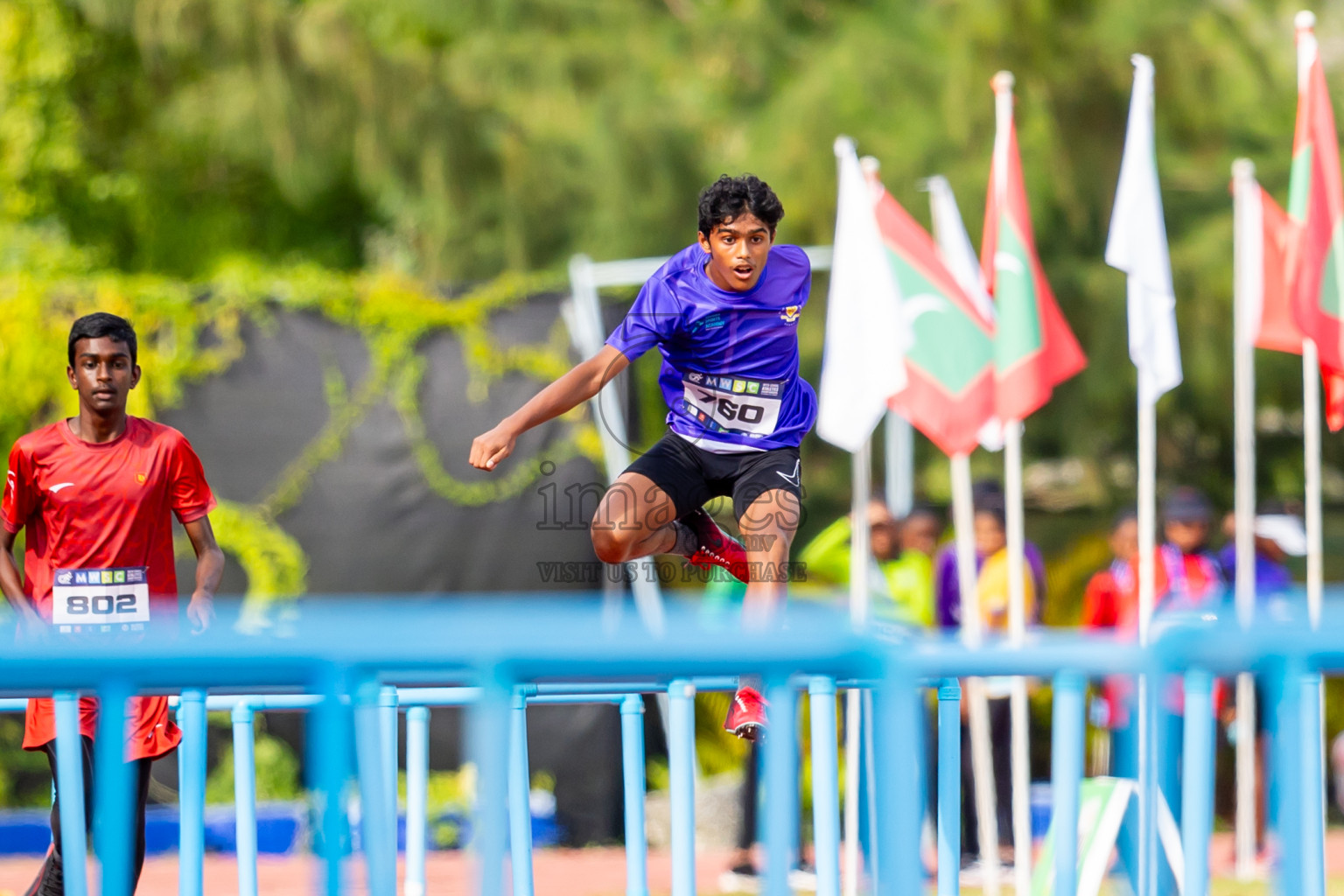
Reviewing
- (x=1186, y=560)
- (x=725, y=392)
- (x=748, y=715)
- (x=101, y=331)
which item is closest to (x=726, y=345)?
(x=725, y=392)

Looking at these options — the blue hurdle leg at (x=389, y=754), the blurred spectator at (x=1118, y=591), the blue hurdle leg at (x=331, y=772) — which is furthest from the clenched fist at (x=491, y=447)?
the blurred spectator at (x=1118, y=591)

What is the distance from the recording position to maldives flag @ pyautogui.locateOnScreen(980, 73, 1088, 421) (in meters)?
6.78

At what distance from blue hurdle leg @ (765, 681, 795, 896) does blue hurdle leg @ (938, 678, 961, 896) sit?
1543mm

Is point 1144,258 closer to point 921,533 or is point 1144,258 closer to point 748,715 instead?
point 921,533

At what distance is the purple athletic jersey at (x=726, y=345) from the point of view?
4422 millimetres

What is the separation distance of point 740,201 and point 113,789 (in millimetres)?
2603

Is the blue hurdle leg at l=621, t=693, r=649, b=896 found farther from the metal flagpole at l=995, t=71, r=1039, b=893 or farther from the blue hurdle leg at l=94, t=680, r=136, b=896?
the blue hurdle leg at l=94, t=680, r=136, b=896

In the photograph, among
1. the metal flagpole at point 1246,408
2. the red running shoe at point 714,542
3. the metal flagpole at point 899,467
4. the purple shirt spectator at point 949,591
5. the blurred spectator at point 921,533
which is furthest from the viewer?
the metal flagpole at point 899,467

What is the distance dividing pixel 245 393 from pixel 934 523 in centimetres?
432

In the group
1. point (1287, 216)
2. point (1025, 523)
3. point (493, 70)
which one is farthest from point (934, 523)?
point (493, 70)

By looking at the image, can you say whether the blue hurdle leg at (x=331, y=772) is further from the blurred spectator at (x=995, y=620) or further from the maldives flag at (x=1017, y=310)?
the blurred spectator at (x=995, y=620)

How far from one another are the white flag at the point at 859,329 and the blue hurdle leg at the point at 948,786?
284 centimetres

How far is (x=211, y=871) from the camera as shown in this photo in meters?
8.39

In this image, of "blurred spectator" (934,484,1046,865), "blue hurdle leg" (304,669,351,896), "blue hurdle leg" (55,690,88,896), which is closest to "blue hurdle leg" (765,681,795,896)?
"blue hurdle leg" (304,669,351,896)
